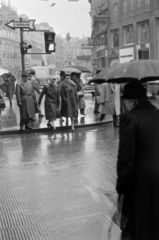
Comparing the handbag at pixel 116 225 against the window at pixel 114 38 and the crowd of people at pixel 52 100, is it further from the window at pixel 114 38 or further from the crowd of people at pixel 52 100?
the window at pixel 114 38

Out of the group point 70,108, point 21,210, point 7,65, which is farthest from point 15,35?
point 21,210

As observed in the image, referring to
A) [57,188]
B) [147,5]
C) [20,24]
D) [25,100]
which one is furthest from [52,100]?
[147,5]

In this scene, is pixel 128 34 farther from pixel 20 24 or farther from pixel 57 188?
pixel 57 188

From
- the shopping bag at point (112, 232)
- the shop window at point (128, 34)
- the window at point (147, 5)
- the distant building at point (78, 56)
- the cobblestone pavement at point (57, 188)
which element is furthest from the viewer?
the distant building at point (78, 56)

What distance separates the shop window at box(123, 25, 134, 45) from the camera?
44281mm

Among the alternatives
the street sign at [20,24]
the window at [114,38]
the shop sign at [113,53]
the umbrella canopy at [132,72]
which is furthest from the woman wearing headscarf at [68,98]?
the window at [114,38]

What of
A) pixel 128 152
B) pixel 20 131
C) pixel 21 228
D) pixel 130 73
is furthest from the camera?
pixel 20 131

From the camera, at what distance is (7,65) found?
101562 millimetres

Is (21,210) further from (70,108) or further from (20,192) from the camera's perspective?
(70,108)

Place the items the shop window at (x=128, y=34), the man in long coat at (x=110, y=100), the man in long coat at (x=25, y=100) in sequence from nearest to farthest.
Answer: the man in long coat at (x=25, y=100) → the man in long coat at (x=110, y=100) → the shop window at (x=128, y=34)

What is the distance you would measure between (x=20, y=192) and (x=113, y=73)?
110 inches

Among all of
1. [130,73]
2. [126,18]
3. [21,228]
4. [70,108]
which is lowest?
[21,228]

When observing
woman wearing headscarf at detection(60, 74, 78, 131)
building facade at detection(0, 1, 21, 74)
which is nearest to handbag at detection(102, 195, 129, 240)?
woman wearing headscarf at detection(60, 74, 78, 131)

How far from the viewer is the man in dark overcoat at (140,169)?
10.4 feet
